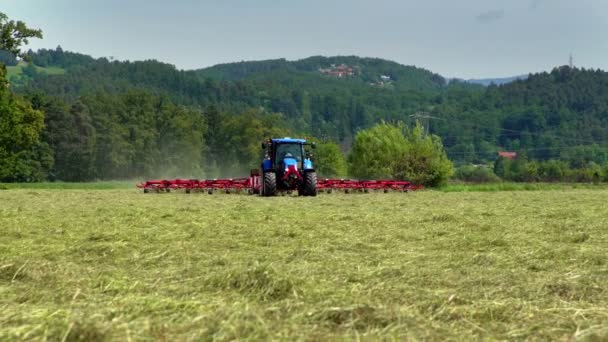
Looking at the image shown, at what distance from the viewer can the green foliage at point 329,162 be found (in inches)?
3297

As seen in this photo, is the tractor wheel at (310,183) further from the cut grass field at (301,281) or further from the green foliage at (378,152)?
the green foliage at (378,152)

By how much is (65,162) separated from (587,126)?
13913 centimetres

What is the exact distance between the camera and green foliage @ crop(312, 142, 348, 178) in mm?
83750

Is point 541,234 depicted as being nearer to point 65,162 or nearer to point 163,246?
point 163,246

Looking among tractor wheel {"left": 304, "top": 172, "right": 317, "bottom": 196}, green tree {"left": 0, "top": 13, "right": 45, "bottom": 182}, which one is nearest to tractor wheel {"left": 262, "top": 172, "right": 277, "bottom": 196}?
tractor wheel {"left": 304, "top": 172, "right": 317, "bottom": 196}

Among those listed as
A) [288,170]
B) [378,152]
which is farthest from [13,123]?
[288,170]

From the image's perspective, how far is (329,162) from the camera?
84375 millimetres

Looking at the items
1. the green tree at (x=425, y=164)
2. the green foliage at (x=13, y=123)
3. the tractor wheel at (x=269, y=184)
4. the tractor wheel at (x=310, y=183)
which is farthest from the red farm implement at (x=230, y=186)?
the green foliage at (x=13, y=123)

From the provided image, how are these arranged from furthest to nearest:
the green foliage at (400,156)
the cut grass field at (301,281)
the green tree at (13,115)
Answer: the green foliage at (400,156) < the green tree at (13,115) < the cut grass field at (301,281)

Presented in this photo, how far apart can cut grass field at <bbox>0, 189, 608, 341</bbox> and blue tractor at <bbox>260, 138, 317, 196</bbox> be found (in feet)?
47.0

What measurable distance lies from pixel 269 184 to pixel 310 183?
156 cm

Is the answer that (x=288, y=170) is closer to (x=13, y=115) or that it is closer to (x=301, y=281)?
(x=301, y=281)

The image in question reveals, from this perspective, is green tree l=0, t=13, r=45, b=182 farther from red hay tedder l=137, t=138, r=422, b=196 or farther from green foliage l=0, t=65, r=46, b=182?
red hay tedder l=137, t=138, r=422, b=196

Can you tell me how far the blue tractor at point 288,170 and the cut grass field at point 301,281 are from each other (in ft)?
47.0
